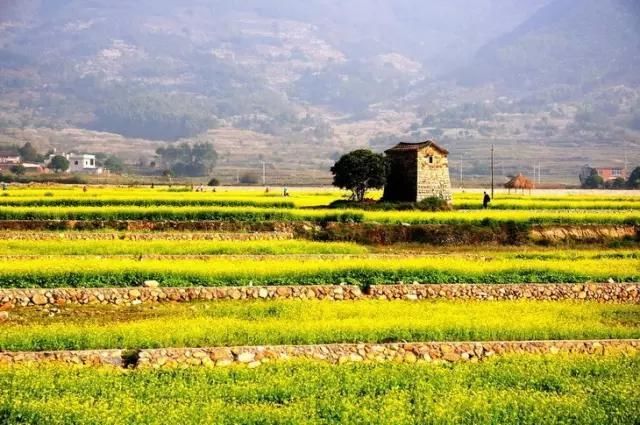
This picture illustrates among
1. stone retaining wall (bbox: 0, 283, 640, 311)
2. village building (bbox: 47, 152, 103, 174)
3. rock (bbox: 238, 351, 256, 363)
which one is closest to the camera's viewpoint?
rock (bbox: 238, 351, 256, 363)

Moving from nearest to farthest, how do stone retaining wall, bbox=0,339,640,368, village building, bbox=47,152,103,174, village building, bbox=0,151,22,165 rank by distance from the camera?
stone retaining wall, bbox=0,339,640,368 < village building, bbox=47,152,103,174 < village building, bbox=0,151,22,165

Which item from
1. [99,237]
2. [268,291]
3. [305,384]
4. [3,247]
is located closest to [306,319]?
[268,291]

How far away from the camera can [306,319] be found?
18.0m

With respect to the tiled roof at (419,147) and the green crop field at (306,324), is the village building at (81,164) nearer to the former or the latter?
the tiled roof at (419,147)

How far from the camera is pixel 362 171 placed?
1875 inches

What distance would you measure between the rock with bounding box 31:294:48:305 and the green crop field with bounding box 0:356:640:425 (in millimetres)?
6774

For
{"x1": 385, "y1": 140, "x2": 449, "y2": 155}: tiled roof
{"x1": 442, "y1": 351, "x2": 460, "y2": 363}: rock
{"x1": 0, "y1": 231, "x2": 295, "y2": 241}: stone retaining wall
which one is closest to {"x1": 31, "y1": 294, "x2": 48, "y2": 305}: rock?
{"x1": 442, "y1": 351, "x2": 460, "y2": 363}: rock

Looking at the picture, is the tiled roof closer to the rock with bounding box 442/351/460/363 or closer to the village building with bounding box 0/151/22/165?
the rock with bounding box 442/351/460/363

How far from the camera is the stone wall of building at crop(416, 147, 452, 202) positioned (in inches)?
1811

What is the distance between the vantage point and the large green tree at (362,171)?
47406 mm

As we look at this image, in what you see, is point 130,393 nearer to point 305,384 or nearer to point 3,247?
point 305,384

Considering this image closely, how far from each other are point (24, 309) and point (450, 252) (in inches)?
736

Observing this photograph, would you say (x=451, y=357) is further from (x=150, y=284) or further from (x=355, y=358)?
(x=150, y=284)

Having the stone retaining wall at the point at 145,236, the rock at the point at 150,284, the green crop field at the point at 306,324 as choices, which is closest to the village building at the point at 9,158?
the stone retaining wall at the point at 145,236
